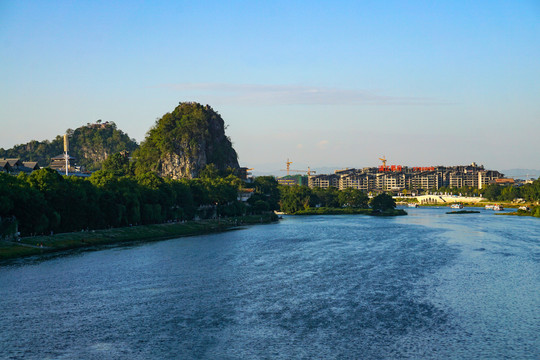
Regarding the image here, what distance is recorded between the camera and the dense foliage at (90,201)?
87312mm

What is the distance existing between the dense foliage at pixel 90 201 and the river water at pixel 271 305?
11044 millimetres

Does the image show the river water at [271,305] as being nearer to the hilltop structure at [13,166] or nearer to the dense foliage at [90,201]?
the dense foliage at [90,201]

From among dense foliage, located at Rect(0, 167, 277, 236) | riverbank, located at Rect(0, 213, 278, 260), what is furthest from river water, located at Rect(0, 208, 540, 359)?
dense foliage, located at Rect(0, 167, 277, 236)

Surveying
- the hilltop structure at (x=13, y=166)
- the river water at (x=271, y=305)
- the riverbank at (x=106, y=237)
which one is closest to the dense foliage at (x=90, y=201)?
the riverbank at (x=106, y=237)

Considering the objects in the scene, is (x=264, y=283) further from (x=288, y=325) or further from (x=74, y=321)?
(x=74, y=321)

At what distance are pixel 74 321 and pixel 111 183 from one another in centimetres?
7788

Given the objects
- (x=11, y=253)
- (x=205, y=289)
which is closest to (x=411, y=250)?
(x=205, y=289)

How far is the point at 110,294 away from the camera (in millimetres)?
55000

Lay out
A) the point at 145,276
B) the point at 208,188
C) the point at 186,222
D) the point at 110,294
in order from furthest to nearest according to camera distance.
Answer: the point at 208,188
the point at 186,222
the point at 145,276
the point at 110,294

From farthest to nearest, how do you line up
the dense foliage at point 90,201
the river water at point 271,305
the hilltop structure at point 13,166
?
1. the hilltop structure at point 13,166
2. the dense foliage at point 90,201
3. the river water at point 271,305

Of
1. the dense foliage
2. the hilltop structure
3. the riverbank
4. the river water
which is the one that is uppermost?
the hilltop structure

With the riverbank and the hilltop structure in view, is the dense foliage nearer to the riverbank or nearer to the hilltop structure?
the riverbank

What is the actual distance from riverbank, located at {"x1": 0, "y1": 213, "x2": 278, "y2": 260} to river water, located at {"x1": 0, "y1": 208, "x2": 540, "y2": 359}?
464cm

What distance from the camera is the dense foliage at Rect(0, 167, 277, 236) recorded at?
8731 cm
